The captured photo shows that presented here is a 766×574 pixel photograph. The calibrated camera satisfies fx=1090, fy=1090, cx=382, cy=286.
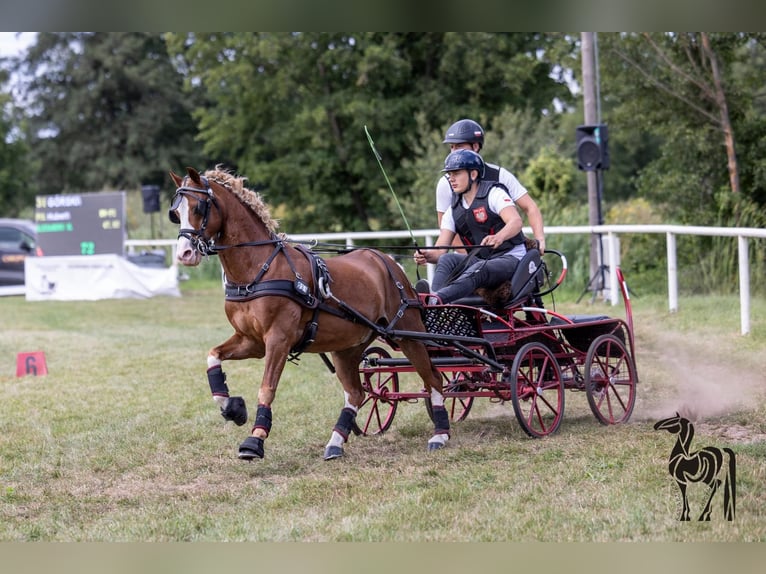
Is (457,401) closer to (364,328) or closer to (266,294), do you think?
(364,328)

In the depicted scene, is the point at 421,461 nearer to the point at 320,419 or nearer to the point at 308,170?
the point at 320,419

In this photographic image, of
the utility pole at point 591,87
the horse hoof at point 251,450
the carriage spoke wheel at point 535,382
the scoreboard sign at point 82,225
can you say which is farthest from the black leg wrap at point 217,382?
the scoreboard sign at point 82,225

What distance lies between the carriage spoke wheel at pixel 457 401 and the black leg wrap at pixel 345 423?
654 mm

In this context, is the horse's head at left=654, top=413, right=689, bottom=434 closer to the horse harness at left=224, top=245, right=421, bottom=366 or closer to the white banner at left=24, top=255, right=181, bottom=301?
the horse harness at left=224, top=245, right=421, bottom=366

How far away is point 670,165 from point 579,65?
8.02ft

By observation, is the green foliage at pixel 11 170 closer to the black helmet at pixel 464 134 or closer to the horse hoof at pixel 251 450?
the black helmet at pixel 464 134

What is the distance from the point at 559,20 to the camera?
20.8ft

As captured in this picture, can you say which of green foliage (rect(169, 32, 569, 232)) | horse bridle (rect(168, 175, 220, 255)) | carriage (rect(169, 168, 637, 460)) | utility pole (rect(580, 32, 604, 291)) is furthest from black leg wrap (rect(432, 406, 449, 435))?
green foliage (rect(169, 32, 569, 232))

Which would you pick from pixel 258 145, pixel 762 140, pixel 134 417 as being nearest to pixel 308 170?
pixel 258 145

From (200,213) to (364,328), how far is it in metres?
1.36

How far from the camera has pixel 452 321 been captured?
25.1 feet

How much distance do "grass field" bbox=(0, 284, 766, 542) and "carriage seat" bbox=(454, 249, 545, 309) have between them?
38.2 inches

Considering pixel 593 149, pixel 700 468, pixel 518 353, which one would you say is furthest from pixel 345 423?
pixel 593 149

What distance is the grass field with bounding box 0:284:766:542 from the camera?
5473 mm
